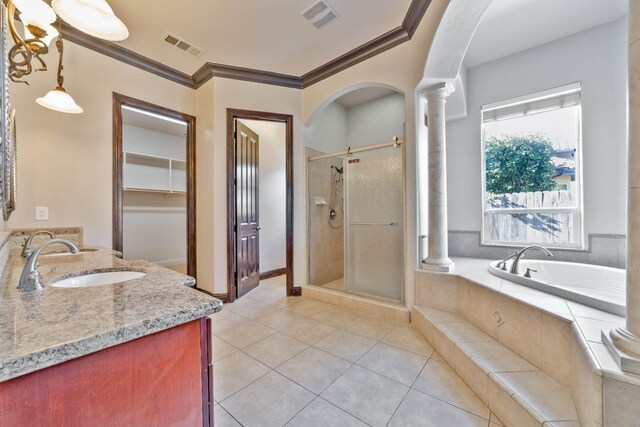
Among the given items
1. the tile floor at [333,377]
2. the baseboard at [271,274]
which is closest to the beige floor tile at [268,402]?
the tile floor at [333,377]

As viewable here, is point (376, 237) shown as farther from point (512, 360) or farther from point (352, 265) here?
point (512, 360)

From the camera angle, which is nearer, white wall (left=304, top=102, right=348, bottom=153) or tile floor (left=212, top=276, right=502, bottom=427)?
tile floor (left=212, top=276, right=502, bottom=427)

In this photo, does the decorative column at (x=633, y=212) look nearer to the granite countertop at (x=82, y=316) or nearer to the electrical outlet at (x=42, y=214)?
the granite countertop at (x=82, y=316)

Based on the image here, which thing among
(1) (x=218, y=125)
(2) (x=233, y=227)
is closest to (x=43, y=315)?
(2) (x=233, y=227)

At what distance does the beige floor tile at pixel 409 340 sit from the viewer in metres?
2.00

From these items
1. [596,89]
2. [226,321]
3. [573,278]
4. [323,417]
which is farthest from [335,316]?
[596,89]

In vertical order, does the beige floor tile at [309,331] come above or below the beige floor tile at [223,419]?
above

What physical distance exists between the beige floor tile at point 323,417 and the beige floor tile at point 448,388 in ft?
1.62

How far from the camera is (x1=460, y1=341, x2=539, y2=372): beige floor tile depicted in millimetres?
1465

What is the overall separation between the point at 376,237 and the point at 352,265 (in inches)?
18.2

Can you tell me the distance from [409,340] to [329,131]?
9.74 feet

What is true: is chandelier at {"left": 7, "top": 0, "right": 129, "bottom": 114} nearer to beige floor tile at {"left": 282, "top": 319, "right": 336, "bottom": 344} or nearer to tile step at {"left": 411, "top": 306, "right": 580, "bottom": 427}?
beige floor tile at {"left": 282, "top": 319, "right": 336, "bottom": 344}

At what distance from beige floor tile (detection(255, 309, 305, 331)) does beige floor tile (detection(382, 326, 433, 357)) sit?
0.89m

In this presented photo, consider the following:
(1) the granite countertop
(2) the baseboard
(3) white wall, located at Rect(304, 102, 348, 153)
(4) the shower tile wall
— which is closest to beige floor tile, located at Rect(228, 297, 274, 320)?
(4) the shower tile wall
